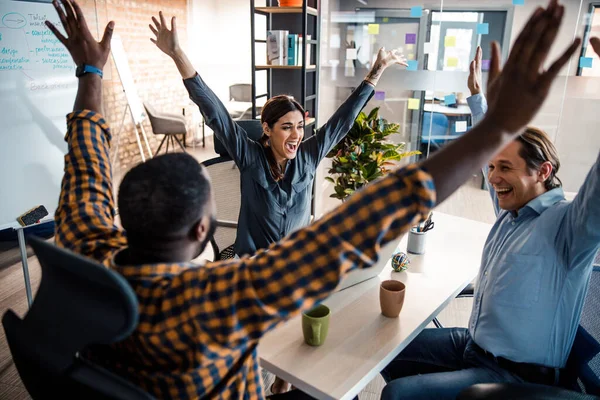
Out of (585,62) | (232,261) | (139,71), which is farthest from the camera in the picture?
(139,71)

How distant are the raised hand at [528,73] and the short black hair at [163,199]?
1.52 feet

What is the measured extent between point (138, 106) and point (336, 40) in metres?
2.62

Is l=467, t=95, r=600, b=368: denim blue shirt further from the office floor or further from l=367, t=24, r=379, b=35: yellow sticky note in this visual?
l=367, t=24, r=379, b=35: yellow sticky note

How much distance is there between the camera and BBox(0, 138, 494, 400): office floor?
230 centimetres

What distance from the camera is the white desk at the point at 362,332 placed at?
1.20 metres

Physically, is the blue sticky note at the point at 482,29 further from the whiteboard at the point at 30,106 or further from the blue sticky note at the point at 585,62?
the whiteboard at the point at 30,106

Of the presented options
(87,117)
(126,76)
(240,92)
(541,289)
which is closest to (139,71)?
(126,76)

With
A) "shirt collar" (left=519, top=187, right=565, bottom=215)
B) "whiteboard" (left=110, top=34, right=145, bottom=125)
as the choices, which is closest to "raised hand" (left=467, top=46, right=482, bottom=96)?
"shirt collar" (left=519, top=187, right=565, bottom=215)

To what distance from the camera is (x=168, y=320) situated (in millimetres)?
687

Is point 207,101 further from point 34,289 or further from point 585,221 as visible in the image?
A: point 34,289

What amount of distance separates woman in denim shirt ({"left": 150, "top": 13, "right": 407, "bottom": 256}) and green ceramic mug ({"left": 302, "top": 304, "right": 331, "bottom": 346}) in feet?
2.78

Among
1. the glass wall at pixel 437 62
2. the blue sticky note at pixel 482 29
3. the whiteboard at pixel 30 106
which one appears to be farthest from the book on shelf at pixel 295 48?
the whiteboard at pixel 30 106

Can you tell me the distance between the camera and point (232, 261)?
0.72 metres

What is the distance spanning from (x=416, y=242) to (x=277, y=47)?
256cm
